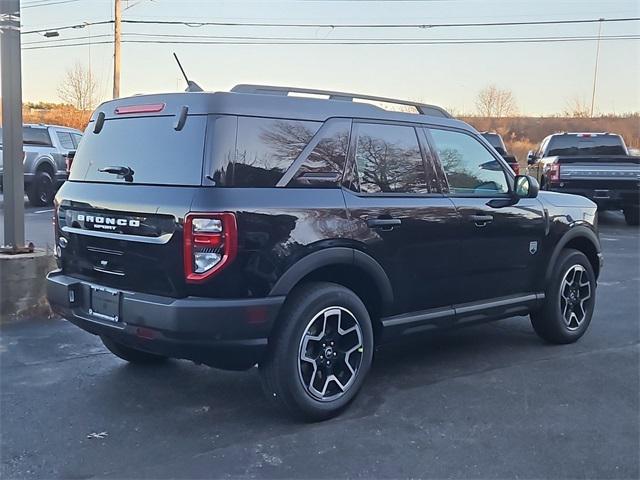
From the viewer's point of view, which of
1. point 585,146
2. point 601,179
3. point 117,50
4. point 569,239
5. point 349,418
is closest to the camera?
point 349,418

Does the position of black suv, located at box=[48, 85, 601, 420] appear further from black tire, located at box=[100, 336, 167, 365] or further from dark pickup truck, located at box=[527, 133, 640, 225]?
dark pickup truck, located at box=[527, 133, 640, 225]

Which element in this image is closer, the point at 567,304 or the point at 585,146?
the point at 567,304

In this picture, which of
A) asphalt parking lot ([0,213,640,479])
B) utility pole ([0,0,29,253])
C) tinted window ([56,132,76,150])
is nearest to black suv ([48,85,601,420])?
asphalt parking lot ([0,213,640,479])

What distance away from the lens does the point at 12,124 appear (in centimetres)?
652

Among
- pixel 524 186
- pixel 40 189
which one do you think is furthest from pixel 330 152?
pixel 40 189

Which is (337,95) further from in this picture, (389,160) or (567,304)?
(567,304)

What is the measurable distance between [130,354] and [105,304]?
3.82ft

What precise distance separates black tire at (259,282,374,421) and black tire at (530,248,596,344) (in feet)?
6.78

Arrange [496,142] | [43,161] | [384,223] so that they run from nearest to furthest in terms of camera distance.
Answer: [384,223]
[43,161]
[496,142]

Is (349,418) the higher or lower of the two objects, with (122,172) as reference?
lower

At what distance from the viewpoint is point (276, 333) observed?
13.0ft

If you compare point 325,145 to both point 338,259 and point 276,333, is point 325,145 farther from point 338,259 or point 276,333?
point 276,333

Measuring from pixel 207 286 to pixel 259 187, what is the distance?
0.63 meters

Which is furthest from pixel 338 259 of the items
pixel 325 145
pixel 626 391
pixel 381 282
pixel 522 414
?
pixel 626 391
